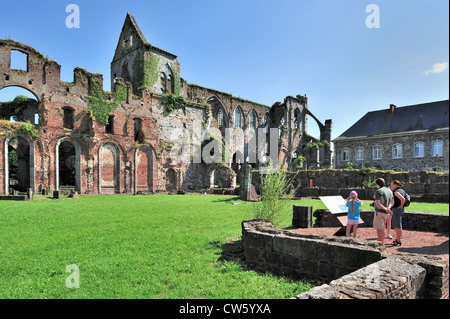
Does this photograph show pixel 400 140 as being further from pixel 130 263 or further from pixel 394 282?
pixel 130 263

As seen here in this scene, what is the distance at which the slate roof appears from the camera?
3050cm

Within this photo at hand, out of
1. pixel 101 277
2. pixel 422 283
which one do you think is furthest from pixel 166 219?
pixel 422 283

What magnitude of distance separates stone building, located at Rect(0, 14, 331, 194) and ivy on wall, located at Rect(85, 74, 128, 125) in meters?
0.09

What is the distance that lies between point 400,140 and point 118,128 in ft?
108

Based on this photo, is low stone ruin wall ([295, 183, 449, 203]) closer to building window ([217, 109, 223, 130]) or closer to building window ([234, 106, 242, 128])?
building window ([217, 109, 223, 130])

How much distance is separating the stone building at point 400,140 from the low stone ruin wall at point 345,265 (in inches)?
1281

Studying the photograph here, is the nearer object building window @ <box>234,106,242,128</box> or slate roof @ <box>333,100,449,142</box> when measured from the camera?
slate roof @ <box>333,100,449,142</box>

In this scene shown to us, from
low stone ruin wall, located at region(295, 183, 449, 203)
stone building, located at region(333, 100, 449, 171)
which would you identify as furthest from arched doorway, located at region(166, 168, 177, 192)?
stone building, located at region(333, 100, 449, 171)

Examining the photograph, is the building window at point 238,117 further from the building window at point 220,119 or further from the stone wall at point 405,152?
the stone wall at point 405,152

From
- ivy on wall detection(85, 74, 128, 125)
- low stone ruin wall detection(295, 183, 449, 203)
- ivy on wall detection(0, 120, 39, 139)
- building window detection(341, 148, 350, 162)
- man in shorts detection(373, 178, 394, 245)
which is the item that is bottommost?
low stone ruin wall detection(295, 183, 449, 203)

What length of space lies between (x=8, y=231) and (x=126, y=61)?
27956 millimetres

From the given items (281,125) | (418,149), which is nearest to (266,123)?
(281,125)

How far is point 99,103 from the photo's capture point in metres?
25.5

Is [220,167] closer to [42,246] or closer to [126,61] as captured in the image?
[126,61]
